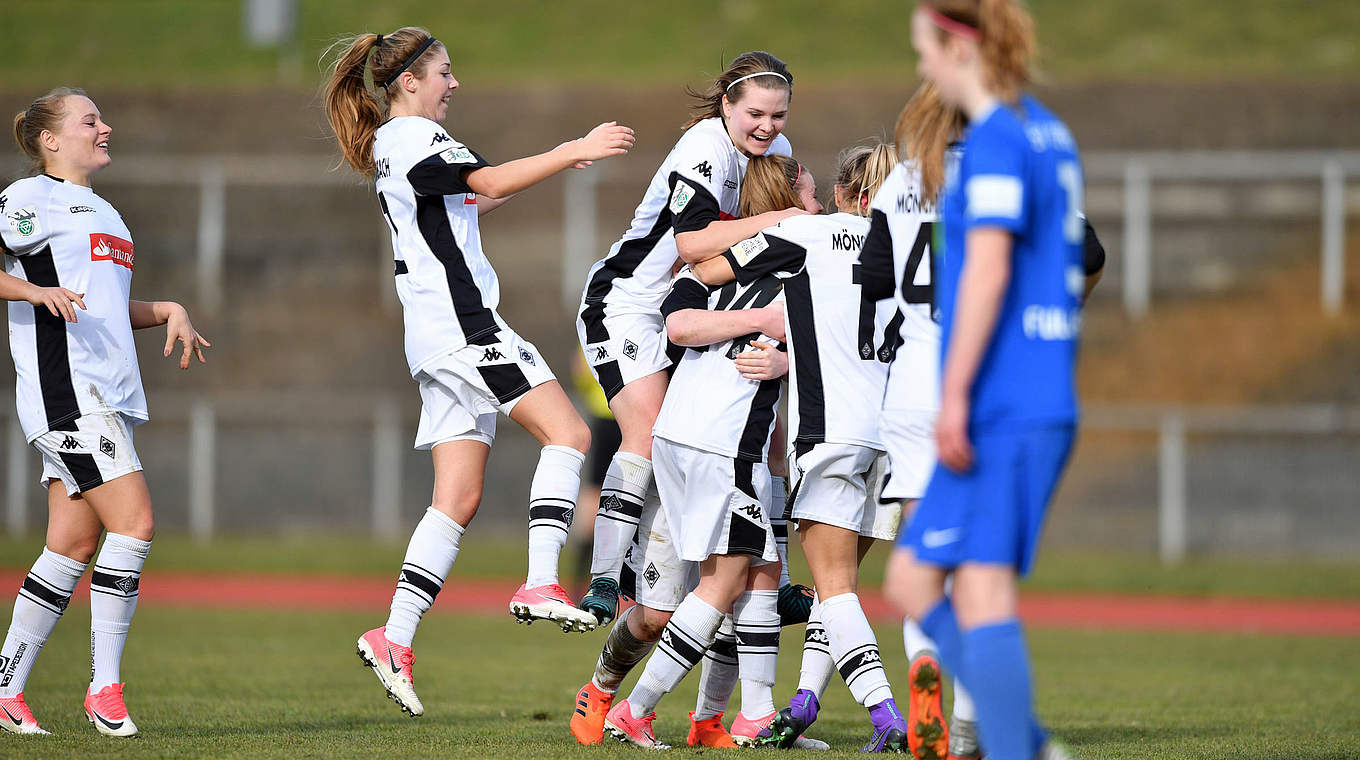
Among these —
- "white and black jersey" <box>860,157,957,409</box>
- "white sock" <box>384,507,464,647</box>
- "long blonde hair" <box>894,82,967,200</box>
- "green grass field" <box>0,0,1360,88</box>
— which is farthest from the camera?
"green grass field" <box>0,0,1360,88</box>

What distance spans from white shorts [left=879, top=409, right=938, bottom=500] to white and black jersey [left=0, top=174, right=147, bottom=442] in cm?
296

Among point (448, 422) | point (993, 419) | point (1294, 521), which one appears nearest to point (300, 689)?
point (448, 422)

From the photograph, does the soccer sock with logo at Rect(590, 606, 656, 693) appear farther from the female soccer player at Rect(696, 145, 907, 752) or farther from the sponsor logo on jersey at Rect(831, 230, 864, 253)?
the sponsor logo on jersey at Rect(831, 230, 864, 253)

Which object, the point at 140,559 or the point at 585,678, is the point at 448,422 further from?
the point at 585,678

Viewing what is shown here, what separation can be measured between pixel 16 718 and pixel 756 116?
3724mm

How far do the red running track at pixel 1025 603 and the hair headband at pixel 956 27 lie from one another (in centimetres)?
902

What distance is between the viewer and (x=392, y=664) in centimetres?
550

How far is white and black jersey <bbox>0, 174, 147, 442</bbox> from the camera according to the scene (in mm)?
5715

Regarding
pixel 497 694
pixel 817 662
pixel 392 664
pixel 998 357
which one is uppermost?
pixel 998 357

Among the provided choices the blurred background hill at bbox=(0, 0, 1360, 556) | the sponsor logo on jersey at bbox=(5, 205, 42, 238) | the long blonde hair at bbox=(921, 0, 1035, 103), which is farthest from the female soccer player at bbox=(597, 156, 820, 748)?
the blurred background hill at bbox=(0, 0, 1360, 556)

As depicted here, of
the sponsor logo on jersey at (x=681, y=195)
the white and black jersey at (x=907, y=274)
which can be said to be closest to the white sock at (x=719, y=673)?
the white and black jersey at (x=907, y=274)

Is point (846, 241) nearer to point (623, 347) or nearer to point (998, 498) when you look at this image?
point (623, 347)

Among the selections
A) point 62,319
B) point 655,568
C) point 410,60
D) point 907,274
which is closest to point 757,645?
point 655,568

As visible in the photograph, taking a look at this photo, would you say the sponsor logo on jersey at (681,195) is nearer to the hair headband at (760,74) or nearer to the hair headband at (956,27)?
the hair headband at (760,74)
